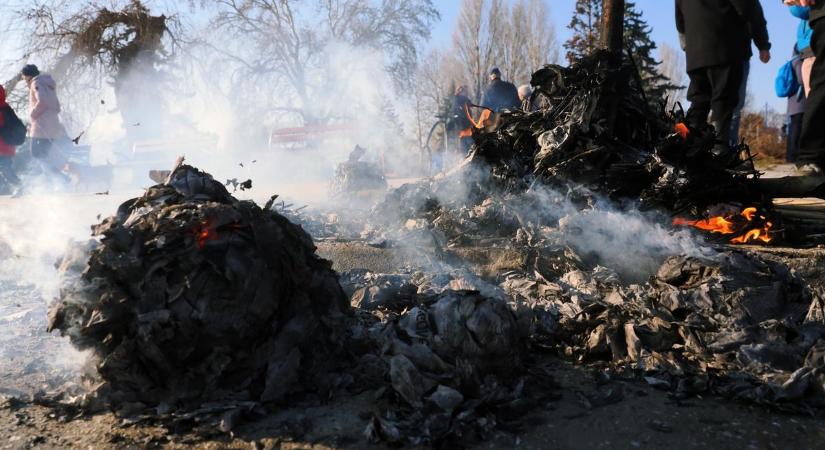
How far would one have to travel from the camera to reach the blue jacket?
452cm

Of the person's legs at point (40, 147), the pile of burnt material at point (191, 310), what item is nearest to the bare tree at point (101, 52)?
the person's legs at point (40, 147)

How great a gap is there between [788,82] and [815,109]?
289 cm

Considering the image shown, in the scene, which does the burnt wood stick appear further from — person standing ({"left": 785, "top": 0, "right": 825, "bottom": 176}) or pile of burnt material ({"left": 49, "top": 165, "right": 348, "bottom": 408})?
pile of burnt material ({"left": 49, "top": 165, "right": 348, "bottom": 408})

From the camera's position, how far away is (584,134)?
404cm

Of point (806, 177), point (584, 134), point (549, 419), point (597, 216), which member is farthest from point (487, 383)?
point (806, 177)

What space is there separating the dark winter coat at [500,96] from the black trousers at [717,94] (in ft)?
13.5

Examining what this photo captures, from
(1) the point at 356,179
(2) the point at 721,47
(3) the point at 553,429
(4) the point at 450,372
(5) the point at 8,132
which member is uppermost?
(2) the point at 721,47

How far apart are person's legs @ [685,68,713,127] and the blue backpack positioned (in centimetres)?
184

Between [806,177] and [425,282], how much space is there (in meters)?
2.68

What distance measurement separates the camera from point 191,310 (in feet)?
6.61

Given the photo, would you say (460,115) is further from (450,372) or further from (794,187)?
(450,372)

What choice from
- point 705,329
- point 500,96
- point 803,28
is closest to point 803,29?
point 803,28

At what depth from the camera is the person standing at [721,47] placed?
4633 mm

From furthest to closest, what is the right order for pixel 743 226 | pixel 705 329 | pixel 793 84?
pixel 793 84 < pixel 743 226 < pixel 705 329
